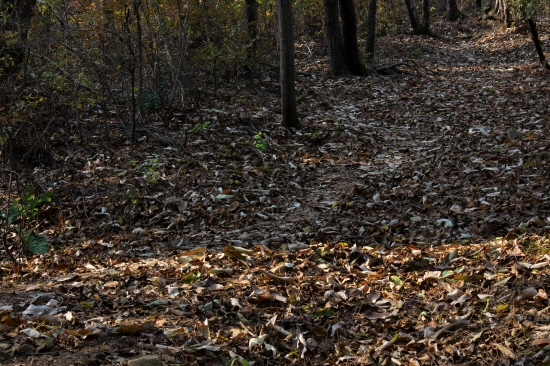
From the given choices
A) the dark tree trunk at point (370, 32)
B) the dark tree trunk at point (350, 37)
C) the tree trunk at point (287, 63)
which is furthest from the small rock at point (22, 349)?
the dark tree trunk at point (370, 32)

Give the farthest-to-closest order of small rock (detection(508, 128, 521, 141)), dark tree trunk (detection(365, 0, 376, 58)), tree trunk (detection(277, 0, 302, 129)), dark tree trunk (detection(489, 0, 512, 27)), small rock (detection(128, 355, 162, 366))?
1. dark tree trunk (detection(489, 0, 512, 27))
2. dark tree trunk (detection(365, 0, 376, 58))
3. tree trunk (detection(277, 0, 302, 129))
4. small rock (detection(508, 128, 521, 141))
5. small rock (detection(128, 355, 162, 366))

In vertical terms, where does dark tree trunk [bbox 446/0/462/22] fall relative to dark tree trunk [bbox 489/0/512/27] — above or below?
above

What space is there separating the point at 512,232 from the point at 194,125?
5046 millimetres

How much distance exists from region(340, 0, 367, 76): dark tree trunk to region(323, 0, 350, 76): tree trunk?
0.12 metres

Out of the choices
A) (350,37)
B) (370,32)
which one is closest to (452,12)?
(370,32)

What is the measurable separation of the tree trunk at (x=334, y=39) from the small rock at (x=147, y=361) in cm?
1011

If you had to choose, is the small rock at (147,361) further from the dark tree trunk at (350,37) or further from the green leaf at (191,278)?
the dark tree trunk at (350,37)

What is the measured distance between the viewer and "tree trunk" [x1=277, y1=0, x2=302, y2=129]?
311 inches

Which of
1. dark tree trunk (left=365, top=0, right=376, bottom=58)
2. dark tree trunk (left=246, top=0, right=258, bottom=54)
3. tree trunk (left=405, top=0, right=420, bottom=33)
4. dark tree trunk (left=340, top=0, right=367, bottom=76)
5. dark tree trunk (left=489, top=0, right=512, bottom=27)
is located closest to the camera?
dark tree trunk (left=246, top=0, right=258, bottom=54)

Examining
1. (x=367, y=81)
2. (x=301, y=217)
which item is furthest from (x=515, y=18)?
(x=301, y=217)

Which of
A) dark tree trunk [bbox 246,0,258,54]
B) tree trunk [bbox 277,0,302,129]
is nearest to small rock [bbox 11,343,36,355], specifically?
tree trunk [bbox 277,0,302,129]

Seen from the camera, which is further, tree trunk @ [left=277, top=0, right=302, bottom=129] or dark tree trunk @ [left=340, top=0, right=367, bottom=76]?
dark tree trunk @ [left=340, top=0, right=367, bottom=76]

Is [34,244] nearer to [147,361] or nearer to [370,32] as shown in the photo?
[147,361]

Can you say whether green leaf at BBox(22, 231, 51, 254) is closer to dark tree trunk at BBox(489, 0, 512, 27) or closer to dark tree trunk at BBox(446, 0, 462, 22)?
dark tree trunk at BBox(489, 0, 512, 27)
